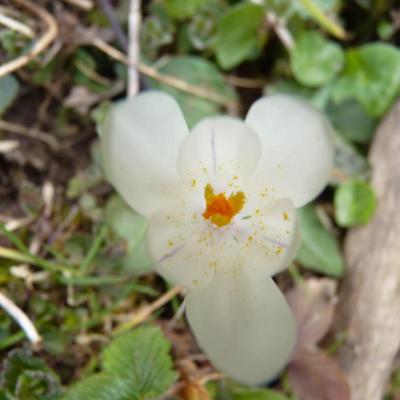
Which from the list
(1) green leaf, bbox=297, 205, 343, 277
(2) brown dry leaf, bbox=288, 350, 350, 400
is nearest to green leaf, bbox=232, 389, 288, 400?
(2) brown dry leaf, bbox=288, 350, 350, 400

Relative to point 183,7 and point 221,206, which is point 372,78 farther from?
point 221,206

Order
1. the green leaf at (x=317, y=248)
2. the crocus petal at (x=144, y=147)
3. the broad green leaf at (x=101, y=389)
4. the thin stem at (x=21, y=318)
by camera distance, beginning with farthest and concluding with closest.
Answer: the green leaf at (x=317, y=248)
the thin stem at (x=21, y=318)
the broad green leaf at (x=101, y=389)
the crocus petal at (x=144, y=147)

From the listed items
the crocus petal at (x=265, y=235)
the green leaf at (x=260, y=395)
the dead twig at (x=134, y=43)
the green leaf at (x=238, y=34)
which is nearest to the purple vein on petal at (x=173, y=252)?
the crocus petal at (x=265, y=235)

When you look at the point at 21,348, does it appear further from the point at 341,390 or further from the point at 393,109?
the point at 393,109

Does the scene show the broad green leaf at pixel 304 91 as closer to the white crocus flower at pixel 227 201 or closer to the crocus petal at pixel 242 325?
the white crocus flower at pixel 227 201

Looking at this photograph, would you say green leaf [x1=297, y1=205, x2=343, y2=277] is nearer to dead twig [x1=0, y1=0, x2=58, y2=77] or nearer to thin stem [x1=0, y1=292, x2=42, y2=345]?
thin stem [x1=0, y1=292, x2=42, y2=345]
